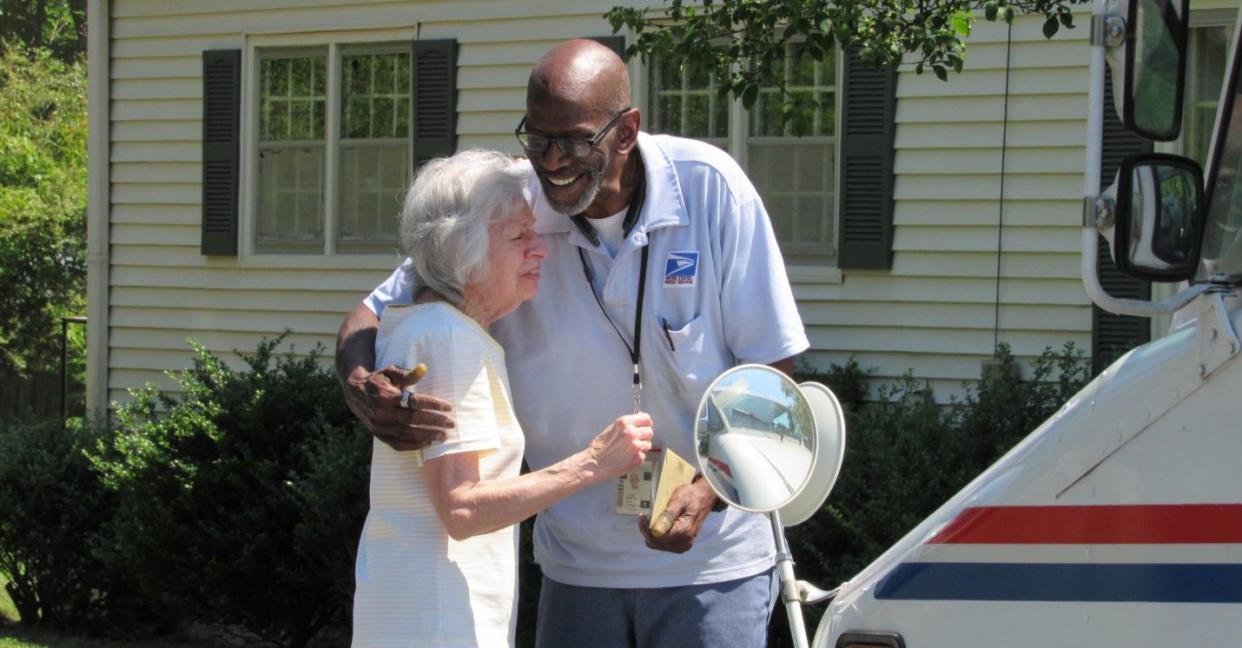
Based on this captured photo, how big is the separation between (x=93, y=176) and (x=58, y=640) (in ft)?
11.5

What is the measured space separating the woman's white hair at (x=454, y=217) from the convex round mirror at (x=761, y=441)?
68 centimetres

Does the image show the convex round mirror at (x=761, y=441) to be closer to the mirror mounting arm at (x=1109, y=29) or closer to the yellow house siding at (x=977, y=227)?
the mirror mounting arm at (x=1109, y=29)

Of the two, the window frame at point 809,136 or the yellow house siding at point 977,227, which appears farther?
the window frame at point 809,136

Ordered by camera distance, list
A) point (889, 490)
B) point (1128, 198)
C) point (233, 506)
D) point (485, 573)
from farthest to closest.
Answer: point (233, 506) < point (889, 490) < point (485, 573) < point (1128, 198)

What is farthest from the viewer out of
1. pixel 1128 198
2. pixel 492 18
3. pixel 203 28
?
pixel 203 28

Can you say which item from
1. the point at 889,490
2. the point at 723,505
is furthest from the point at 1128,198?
the point at 889,490

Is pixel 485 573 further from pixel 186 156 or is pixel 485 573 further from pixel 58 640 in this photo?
pixel 186 156

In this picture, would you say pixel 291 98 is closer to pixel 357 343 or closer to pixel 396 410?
pixel 357 343

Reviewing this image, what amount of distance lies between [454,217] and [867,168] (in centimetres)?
580

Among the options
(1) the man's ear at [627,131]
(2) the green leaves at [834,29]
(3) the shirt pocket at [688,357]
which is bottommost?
(3) the shirt pocket at [688,357]

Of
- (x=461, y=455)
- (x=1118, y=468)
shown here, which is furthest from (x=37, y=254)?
(x=1118, y=468)

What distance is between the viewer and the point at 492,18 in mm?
9336

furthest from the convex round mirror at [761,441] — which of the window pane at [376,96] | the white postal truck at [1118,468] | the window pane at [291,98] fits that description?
the window pane at [291,98]

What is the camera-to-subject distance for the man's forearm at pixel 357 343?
289cm
